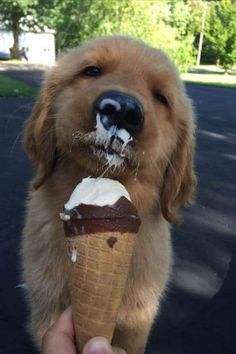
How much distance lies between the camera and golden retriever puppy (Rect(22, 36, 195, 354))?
85.9 inches

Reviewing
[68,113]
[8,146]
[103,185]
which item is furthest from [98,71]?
[8,146]

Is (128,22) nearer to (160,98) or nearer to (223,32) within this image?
(160,98)

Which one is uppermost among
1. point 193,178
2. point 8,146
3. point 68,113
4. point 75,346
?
point 68,113

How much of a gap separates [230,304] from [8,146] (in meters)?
5.34

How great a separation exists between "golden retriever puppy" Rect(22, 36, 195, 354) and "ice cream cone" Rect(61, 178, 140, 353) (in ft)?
1.00

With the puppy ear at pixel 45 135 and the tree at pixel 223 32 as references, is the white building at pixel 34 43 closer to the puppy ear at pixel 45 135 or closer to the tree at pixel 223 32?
the tree at pixel 223 32

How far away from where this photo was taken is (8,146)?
8141 millimetres

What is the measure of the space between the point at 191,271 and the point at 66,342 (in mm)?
2640

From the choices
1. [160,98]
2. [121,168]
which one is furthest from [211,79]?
[121,168]

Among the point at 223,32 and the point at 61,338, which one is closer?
the point at 61,338

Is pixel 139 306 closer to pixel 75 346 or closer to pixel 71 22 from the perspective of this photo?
pixel 75 346

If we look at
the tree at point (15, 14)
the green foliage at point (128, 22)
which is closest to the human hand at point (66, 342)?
the green foliage at point (128, 22)

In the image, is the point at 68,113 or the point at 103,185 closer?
the point at 103,185

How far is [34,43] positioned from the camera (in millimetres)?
40531
